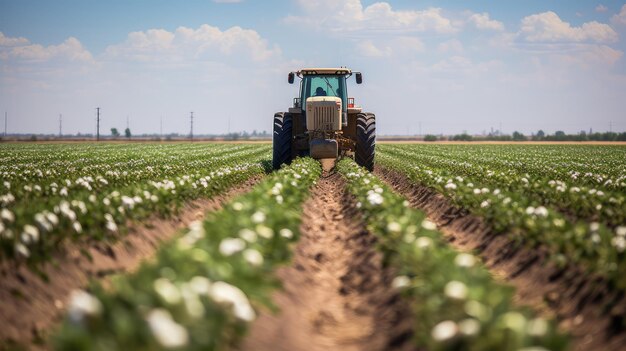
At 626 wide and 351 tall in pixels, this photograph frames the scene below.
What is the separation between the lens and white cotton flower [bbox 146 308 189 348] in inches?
140

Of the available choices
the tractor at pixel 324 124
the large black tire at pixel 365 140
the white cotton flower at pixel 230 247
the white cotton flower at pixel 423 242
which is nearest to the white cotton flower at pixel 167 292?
the white cotton flower at pixel 230 247

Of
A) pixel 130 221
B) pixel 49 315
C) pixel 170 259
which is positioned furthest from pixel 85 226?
pixel 170 259

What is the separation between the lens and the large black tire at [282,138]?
21000mm

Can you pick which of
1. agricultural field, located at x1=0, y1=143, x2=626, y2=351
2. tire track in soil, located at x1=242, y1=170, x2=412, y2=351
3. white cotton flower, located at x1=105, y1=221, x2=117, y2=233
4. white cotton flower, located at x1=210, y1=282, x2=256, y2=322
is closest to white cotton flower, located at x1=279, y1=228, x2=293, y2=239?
agricultural field, located at x1=0, y1=143, x2=626, y2=351

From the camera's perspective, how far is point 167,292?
13.4 ft

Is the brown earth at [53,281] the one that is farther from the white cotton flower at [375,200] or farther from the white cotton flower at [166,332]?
the white cotton flower at [375,200]

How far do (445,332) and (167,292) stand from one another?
73.5 inches

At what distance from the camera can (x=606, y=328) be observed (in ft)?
19.2

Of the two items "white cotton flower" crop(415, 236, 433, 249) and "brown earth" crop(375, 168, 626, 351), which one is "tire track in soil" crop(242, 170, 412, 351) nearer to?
"white cotton flower" crop(415, 236, 433, 249)

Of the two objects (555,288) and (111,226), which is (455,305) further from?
(111,226)

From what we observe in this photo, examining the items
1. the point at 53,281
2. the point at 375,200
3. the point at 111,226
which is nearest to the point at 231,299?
the point at 53,281

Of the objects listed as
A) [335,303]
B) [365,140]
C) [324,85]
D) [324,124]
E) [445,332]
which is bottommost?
[335,303]

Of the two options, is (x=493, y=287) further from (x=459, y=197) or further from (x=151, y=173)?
(x=151, y=173)

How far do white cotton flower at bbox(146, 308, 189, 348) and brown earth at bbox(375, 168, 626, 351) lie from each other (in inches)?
143
